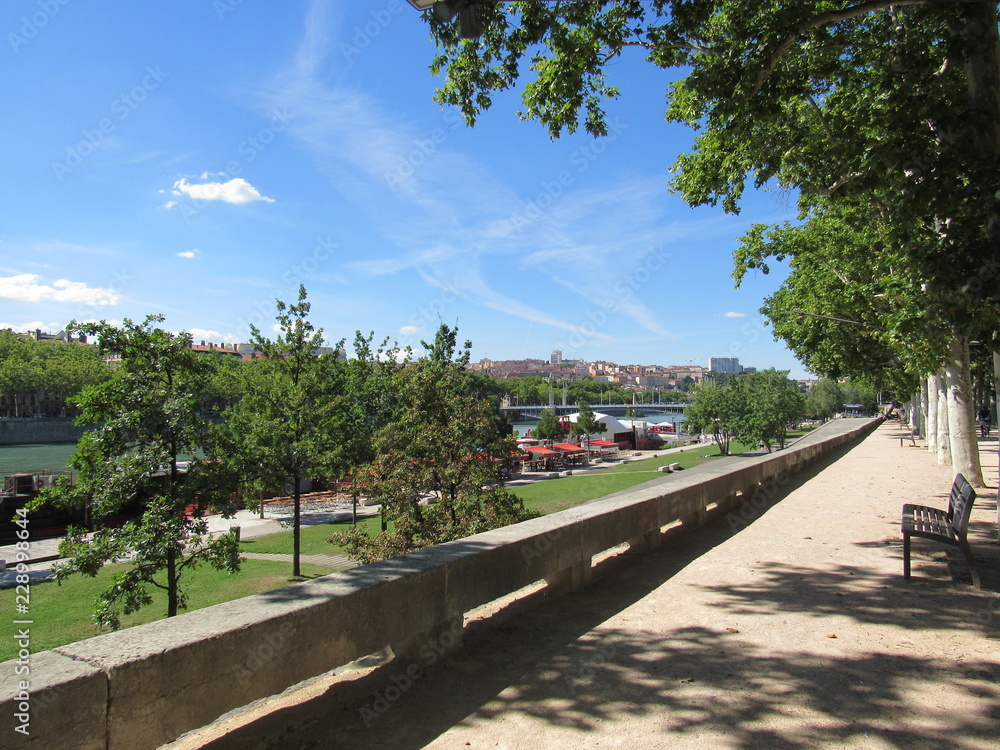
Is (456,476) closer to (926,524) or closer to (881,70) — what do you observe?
(926,524)

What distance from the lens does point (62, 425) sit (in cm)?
9294

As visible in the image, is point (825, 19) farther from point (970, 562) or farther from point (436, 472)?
point (436, 472)

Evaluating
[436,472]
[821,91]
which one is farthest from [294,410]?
[821,91]

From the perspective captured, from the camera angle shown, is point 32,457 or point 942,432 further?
point 32,457

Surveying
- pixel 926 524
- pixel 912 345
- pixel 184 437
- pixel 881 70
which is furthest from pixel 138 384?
pixel 912 345

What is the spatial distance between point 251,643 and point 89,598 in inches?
592

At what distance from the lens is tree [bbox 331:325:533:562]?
31.6ft

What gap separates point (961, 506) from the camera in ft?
17.5

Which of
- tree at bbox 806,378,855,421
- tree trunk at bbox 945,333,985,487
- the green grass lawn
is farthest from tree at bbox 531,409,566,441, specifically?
tree at bbox 806,378,855,421

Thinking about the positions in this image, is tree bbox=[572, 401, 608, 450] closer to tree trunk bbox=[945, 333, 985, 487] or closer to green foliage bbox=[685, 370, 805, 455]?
green foliage bbox=[685, 370, 805, 455]

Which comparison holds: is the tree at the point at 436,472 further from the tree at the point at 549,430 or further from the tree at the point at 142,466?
the tree at the point at 549,430

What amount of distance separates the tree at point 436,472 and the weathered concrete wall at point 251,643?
487cm

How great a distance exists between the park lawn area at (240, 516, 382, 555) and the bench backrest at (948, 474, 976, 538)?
14965 millimetres

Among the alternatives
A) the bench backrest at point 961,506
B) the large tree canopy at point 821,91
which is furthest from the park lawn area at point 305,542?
the bench backrest at point 961,506
